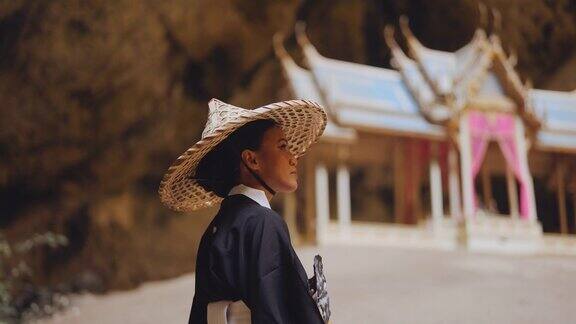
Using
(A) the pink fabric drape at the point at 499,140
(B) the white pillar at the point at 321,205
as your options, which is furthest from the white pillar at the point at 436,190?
(B) the white pillar at the point at 321,205

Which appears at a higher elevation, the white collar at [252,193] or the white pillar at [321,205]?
the white pillar at [321,205]

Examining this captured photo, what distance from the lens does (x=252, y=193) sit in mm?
1549

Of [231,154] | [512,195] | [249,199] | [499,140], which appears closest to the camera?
[249,199]

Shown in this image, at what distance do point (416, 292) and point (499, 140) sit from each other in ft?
13.0

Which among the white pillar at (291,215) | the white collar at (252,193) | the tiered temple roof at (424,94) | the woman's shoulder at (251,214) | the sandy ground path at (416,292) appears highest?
the tiered temple roof at (424,94)

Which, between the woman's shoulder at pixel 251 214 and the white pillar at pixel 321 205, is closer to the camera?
the woman's shoulder at pixel 251 214

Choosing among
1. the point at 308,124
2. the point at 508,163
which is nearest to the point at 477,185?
the point at 508,163

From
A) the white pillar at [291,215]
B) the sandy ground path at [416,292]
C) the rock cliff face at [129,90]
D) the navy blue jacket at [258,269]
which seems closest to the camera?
the navy blue jacket at [258,269]

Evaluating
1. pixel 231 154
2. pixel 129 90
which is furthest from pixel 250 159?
pixel 129 90

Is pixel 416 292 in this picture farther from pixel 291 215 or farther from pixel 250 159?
pixel 250 159

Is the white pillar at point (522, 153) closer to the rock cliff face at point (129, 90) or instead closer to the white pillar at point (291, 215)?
the rock cliff face at point (129, 90)

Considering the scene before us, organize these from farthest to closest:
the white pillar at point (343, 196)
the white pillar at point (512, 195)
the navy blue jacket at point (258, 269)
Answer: the white pillar at point (512, 195), the white pillar at point (343, 196), the navy blue jacket at point (258, 269)

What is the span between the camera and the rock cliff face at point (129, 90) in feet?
22.8

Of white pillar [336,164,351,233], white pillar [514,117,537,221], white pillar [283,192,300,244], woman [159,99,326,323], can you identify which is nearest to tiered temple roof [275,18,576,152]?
white pillar [514,117,537,221]
